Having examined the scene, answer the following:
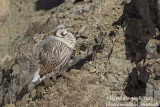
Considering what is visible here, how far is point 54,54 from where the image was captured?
702 centimetres

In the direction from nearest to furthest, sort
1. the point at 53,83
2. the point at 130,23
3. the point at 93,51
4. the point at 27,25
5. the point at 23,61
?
the point at 53,83 < the point at 130,23 < the point at 93,51 < the point at 23,61 < the point at 27,25

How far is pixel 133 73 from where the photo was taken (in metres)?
6.20

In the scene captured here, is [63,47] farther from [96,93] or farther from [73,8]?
[73,8]

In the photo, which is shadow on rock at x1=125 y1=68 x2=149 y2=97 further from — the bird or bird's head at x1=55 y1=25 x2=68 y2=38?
bird's head at x1=55 y1=25 x2=68 y2=38

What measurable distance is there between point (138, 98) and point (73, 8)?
639cm

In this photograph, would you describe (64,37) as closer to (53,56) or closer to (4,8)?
(53,56)

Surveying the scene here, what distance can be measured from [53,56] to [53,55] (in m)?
0.03

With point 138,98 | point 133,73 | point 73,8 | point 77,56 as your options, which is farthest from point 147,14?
point 73,8

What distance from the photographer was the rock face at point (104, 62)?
574 centimetres

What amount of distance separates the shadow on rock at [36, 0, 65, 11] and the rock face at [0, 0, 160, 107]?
3369mm

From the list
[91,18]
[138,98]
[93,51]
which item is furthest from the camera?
[91,18]

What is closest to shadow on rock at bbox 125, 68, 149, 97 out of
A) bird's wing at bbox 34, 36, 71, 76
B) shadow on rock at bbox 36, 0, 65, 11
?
bird's wing at bbox 34, 36, 71, 76

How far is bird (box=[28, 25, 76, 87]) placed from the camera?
7039 millimetres

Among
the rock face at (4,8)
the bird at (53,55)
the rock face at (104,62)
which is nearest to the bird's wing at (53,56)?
the bird at (53,55)
